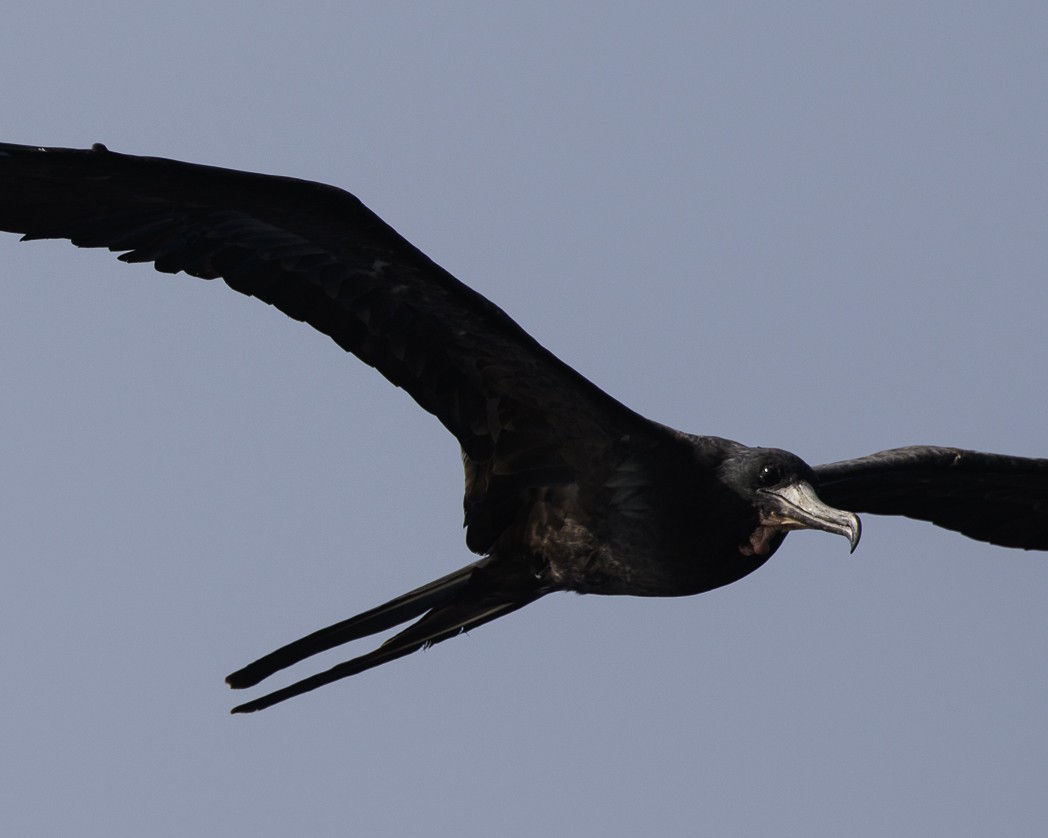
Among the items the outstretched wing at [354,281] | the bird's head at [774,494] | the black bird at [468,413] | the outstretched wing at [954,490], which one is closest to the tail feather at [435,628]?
the black bird at [468,413]

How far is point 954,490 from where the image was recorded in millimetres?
10508

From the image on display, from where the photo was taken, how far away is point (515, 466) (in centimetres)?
847

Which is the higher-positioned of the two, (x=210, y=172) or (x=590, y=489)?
(x=210, y=172)

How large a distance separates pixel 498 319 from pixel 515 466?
0.91 metres

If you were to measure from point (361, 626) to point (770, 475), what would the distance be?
1.87 meters


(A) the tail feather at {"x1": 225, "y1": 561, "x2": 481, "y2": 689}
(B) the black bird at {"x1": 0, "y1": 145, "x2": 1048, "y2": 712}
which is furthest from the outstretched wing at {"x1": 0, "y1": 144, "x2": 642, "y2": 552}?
(A) the tail feather at {"x1": 225, "y1": 561, "x2": 481, "y2": 689}

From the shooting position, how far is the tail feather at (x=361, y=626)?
8.44 metres

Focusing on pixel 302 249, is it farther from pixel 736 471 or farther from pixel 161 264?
pixel 736 471

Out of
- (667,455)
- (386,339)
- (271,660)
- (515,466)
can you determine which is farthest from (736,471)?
(271,660)

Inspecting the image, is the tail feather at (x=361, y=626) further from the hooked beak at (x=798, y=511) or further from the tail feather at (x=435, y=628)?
the hooked beak at (x=798, y=511)

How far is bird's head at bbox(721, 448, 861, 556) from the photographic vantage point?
802cm

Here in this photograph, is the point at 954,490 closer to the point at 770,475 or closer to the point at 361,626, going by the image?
the point at 770,475

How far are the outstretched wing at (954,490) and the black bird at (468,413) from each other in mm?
1326

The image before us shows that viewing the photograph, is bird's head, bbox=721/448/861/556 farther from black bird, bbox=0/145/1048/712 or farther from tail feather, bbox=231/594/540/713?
tail feather, bbox=231/594/540/713
